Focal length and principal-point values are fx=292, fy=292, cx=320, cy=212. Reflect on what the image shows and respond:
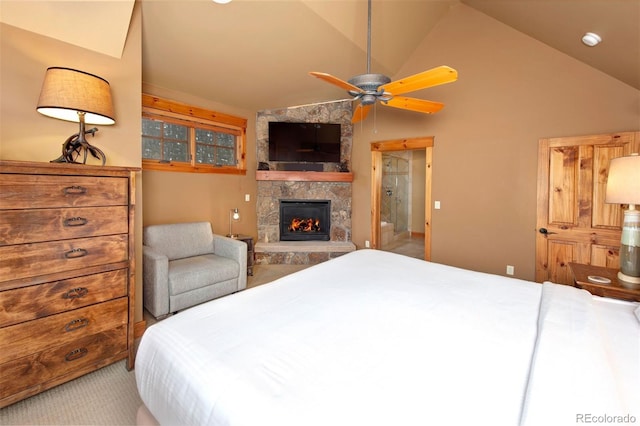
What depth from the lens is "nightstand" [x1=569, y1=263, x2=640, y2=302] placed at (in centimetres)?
195

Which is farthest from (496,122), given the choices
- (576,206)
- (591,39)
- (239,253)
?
(239,253)

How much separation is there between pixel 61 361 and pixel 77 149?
142 cm

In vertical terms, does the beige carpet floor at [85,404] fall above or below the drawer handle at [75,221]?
below

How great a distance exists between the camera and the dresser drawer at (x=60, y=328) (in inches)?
63.0

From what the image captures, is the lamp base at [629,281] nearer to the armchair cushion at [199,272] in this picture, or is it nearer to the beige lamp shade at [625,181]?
the beige lamp shade at [625,181]

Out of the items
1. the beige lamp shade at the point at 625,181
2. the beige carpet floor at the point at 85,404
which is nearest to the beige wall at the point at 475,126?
the beige carpet floor at the point at 85,404

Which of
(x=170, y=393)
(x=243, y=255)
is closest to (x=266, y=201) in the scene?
(x=243, y=255)

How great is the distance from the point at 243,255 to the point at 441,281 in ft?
Answer: 7.76

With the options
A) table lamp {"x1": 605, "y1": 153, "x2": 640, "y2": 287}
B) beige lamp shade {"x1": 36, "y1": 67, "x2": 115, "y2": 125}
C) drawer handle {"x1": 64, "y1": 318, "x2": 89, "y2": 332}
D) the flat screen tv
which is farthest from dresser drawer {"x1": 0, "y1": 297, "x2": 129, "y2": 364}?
table lamp {"x1": 605, "y1": 153, "x2": 640, "y2": 287}

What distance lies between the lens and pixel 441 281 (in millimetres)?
1884

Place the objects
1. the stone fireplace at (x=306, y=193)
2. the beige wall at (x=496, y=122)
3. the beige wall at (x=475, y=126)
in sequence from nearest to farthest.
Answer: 1. the beige wall at (x=475, y=126)
2. the beige wall at (x=496, y=122)
3. the stone fireplace at (x=306, y=193)

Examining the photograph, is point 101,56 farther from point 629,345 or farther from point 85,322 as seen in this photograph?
point 629,345

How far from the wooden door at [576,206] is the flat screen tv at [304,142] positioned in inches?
116

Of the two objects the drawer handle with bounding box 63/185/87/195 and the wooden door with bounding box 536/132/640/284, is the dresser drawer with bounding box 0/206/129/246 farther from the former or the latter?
the wooden door with bounding box 536/132/640/284
